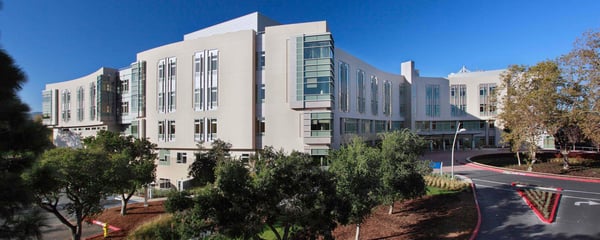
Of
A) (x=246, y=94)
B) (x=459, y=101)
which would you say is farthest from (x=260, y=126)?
(x=459, y=101)

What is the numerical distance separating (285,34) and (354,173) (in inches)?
783

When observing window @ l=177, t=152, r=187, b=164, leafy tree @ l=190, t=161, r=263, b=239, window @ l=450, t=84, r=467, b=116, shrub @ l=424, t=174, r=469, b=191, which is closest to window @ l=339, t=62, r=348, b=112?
shrub @ l=424, t=174, r=469, b=191

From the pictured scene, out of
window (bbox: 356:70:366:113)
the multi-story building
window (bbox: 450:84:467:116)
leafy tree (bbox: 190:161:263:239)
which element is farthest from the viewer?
window (bbox: 450:84:467:116)

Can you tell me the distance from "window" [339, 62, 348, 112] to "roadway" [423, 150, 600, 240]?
1542cm

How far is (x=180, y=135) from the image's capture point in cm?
3111

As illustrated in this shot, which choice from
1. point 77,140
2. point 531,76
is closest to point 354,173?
point 531,76

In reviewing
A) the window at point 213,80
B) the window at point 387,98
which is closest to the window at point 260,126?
the window at point 213,80

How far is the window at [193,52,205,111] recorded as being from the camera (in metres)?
30.0

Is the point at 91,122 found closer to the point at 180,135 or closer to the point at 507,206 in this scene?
the point at 180,135

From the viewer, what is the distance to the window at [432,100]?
51.8 meters

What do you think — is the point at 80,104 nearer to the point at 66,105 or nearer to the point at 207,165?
the point at 66,105

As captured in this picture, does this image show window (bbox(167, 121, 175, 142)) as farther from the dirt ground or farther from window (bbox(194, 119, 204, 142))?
the dirt ground

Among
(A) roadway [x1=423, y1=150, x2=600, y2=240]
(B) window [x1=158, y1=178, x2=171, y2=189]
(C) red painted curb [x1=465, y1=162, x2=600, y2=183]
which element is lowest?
(B) window [x1=158, y1=178, x2=171, y2=189]

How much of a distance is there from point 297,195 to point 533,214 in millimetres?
13844
